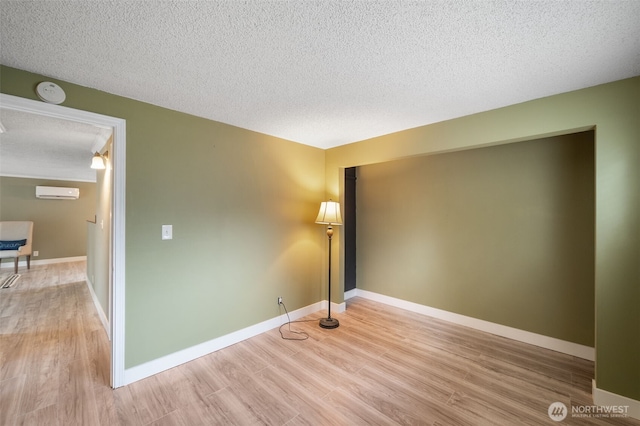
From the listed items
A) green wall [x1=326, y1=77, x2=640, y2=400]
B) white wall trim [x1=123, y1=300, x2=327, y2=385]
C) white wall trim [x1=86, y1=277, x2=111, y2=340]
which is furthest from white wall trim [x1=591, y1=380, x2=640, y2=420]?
white wall trim [x1=86, y1=277, x2=111, y2=340]

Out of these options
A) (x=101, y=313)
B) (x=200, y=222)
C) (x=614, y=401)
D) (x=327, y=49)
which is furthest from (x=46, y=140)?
(x=614, y=401)

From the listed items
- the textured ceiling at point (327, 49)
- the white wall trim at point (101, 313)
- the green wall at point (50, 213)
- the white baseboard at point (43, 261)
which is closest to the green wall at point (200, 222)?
the textured ceiling at point (327, 49)

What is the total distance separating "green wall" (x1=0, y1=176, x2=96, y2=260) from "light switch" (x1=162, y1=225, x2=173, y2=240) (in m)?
7.26

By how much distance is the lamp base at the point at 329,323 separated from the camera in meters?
3.19

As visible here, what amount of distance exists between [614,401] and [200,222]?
3.69 metres

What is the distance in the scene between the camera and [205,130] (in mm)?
2613

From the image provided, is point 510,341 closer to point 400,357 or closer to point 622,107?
point 400,357

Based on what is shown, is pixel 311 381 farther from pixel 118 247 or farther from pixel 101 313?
pixel 101 313

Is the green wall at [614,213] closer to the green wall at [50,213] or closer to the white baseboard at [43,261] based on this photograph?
the green wall at [50,213]

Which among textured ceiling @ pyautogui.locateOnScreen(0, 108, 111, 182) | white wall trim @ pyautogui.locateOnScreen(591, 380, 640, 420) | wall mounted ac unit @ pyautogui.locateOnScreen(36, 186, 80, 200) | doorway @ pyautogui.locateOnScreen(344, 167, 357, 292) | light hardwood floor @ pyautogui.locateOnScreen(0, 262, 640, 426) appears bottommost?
light hardwood floor @ pyautogui.locateOnScreen(0, 262, 640, 426)

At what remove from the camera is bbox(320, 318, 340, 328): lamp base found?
3.19 m

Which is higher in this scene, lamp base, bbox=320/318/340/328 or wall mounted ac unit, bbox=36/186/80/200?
wall mounted ac unit, bbox=36/186/80/200

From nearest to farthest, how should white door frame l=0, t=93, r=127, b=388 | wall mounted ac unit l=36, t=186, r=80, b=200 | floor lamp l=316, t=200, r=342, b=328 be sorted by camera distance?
white door frame l=0, t=93, r=127, b=388 < floor lamp l=316, t=200, r=342, b=328 < wall mounted ac unit l=36, t=186, r=80, b=200

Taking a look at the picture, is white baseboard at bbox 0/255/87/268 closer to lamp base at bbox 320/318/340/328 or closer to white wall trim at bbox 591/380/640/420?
lamp base at bbox 320/318/340/328
